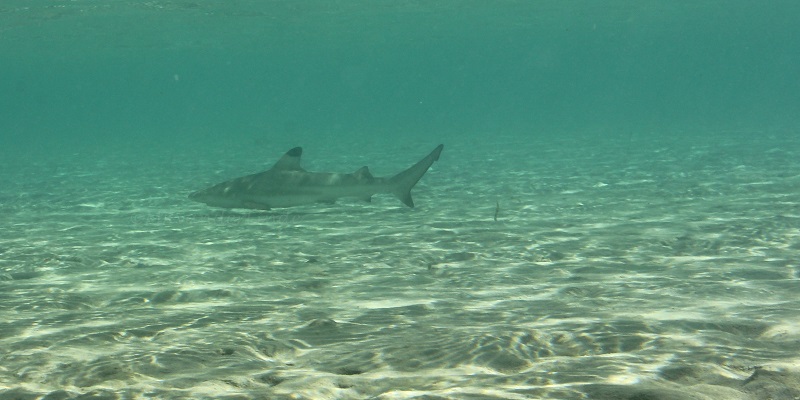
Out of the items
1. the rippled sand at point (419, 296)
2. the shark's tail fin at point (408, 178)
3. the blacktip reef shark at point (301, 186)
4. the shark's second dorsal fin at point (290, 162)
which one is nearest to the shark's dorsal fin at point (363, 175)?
the blacktip reef shark at point (301, 186)

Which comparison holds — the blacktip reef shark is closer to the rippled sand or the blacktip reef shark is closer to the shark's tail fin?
the shark's tail fin

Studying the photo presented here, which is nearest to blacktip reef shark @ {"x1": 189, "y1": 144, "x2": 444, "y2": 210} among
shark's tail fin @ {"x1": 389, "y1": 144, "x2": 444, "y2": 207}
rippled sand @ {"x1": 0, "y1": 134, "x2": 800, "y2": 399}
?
shark's tail fin @ {"x1": 389, "y1": 144, "x2": 444, "y2": 207}

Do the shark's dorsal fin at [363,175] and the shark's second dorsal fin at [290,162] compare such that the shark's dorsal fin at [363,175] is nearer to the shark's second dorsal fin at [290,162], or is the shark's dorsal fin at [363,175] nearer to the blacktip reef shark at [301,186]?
the blacktip reef shark at [301,186]

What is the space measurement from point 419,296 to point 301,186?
6079 mm

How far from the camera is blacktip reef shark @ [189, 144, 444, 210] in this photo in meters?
11.9

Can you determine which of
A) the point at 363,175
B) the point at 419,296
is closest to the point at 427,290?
the point at 419,296

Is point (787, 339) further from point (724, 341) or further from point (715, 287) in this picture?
point (715, 287)

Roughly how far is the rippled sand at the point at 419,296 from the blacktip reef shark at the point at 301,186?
1.69 feet

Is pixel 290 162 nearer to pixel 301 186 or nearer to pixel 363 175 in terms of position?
pixel 301 186

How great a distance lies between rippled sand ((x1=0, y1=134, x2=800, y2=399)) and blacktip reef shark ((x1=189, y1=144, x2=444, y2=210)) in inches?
20.3

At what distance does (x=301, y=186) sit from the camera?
39.7 feet

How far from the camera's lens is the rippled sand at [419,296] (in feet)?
11.9

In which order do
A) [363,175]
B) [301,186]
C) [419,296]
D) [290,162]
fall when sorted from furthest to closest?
[290,162]
[301,186]
[363,175]
[419,296]

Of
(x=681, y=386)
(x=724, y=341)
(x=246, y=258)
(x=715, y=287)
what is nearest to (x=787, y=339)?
(x=724, y=341)
